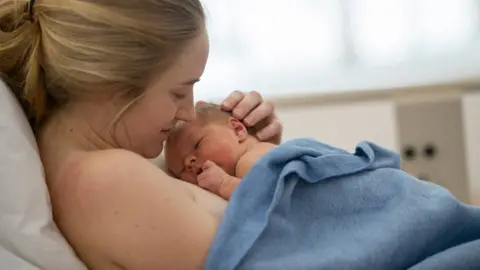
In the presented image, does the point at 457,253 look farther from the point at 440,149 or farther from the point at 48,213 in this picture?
the point at 440,149

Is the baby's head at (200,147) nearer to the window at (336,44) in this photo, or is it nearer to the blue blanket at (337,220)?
the blue blanket at (337,220)

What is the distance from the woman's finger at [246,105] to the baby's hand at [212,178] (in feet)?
0.53

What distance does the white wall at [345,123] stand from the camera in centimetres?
233

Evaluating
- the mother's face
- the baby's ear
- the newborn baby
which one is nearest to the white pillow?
the mother's face

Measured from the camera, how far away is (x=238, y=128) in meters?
1.19

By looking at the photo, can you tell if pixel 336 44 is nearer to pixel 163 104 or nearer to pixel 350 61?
pixel 350 61

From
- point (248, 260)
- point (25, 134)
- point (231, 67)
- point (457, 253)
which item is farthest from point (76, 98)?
point (231, 67)

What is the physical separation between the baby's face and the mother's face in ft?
0.35

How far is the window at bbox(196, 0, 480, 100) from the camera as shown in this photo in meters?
2.37

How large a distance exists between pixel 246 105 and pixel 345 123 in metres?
1.17

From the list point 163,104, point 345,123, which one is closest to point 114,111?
point 163,104

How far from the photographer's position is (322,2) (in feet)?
7.91

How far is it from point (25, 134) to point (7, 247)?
156 millimetres

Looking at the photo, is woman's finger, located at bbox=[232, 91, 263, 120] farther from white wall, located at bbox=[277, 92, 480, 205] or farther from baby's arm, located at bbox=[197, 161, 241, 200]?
white wall, located at bbox=[277, 92, 480, 205]
